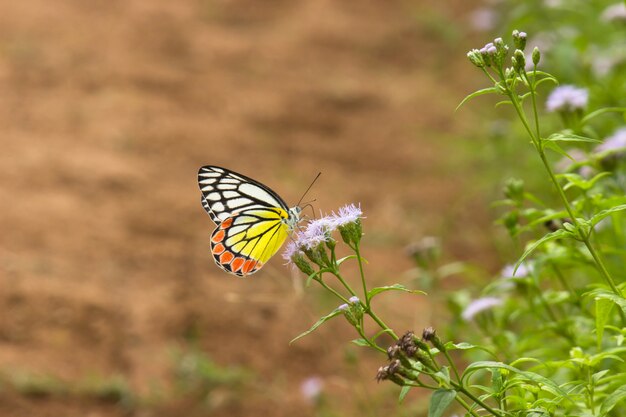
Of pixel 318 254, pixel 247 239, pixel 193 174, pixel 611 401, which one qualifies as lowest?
pixel 611 401

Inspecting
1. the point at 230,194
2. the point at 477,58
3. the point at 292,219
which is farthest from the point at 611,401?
the point at 230,194

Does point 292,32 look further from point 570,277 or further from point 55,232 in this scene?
point 570,277

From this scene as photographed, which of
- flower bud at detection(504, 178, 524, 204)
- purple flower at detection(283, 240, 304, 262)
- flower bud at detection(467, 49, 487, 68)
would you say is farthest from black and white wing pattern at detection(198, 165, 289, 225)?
flower bud at detection(467, 49, 487, 68)

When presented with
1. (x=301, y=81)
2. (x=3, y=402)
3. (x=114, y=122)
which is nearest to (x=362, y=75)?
(x=301, y=81)

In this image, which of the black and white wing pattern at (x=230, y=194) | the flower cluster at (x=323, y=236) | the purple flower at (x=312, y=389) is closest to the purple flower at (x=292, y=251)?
the flower cluster at (x=323, y=236)

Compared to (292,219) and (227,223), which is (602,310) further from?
(227,223)

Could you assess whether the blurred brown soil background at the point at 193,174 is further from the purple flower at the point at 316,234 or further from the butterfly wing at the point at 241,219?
the purple flower at the point at 316,234

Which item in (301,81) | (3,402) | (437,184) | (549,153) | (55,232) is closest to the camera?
(3,402)
